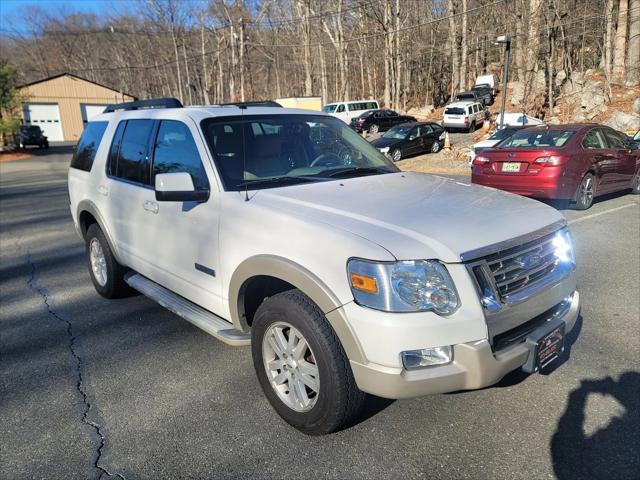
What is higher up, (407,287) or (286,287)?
(407,287)

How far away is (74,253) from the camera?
686 cm

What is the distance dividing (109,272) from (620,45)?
31.5 m

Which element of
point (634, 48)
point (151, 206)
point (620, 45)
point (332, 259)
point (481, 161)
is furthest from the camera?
point (620, 45)

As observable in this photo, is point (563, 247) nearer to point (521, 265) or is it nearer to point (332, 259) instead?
point (521, 265)

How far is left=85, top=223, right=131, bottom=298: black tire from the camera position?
4.56m

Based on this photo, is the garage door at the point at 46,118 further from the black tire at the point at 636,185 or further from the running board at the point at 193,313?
the running board at the point at 193,313

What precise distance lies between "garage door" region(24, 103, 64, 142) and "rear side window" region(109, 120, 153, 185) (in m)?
52.8

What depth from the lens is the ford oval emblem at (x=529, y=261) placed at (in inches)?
99.4

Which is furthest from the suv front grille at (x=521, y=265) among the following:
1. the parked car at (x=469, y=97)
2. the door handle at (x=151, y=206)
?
the parked car at (x=469, y=97)

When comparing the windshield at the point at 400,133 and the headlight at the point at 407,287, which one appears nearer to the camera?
the headlight at the point at 407,287

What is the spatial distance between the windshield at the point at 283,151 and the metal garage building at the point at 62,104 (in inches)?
1993

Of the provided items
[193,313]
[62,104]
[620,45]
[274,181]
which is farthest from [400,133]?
[62,104]

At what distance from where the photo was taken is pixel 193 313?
3.35m

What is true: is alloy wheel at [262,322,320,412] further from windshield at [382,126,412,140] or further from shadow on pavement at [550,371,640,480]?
windshield at [382,126,412,140]
